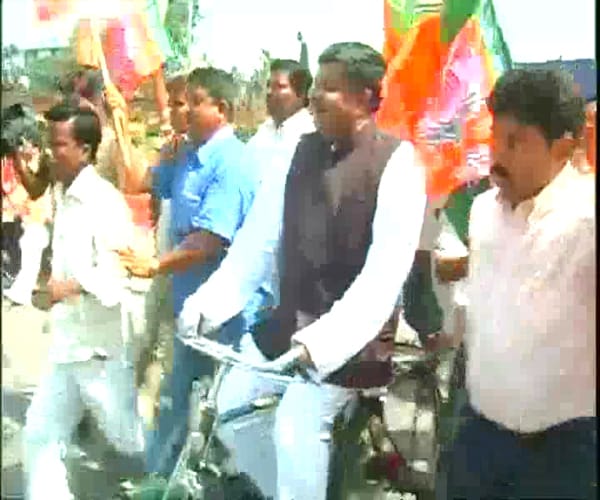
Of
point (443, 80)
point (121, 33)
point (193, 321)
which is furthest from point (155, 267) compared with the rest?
point (443, 80)

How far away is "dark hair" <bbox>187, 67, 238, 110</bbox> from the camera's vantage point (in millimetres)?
1410

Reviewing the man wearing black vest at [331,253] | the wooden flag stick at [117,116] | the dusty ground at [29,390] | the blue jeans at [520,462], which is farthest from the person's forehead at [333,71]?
the dusty ground at [29,390]

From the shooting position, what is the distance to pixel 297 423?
1.38 meters

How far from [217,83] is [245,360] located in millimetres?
338

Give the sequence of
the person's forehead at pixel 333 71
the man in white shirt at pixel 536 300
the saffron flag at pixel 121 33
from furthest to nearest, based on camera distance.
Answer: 1. the saffron flag at pixel 121 33
2. the person's forehead at pixel 333 71
3. the man in white shirt at pixel 536 300

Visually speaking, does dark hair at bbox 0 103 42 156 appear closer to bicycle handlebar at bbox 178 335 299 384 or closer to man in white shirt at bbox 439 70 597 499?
bicycle handlebar at bbox 178 335 299 384

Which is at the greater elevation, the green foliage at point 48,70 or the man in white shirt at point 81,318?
the green foliage at point 48,70

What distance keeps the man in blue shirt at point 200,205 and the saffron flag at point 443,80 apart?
0.20 m

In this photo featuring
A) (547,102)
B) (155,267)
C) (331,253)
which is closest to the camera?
(547,102)

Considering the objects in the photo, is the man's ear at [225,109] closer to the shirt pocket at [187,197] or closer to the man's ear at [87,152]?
the shirt pocket at [187,197]

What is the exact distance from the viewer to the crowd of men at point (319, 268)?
1.25 metres

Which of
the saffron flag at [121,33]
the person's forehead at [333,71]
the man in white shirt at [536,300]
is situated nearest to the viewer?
the man in white shirt at [536,300]

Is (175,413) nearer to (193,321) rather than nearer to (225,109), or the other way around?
(193,321)

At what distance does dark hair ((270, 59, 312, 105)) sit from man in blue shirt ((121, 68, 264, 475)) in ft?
0.24
